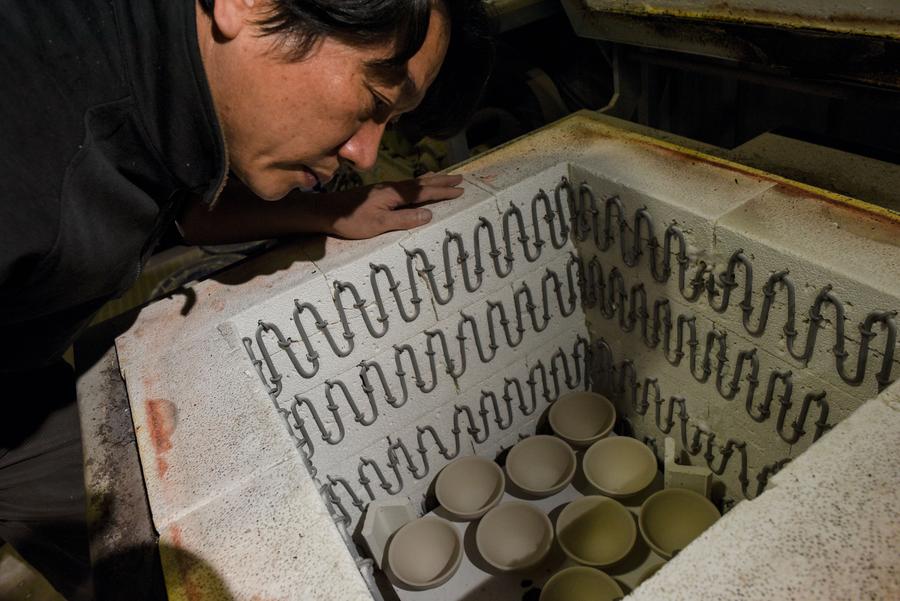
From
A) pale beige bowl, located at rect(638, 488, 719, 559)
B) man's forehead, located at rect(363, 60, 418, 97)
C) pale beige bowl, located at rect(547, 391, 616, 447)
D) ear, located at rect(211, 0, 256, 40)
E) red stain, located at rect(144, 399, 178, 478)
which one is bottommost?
pale beige bowl, located at rect(638, 488, 719, 559)

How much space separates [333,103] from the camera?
3.31 feet

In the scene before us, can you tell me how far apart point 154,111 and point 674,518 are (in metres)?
1.88

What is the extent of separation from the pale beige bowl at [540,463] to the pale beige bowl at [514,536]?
0.31 ft

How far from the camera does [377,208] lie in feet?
5.80

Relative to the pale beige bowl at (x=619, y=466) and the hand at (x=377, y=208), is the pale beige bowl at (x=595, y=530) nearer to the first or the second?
the pale beige bowl at (x=619, y=466)

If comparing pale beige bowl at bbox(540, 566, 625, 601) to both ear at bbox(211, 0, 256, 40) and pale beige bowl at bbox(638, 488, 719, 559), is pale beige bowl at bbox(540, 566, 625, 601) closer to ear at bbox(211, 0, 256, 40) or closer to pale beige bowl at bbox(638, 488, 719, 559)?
pale beige bowl at bbox(638, 488, 719, 559)

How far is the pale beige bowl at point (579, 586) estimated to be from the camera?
178 cm

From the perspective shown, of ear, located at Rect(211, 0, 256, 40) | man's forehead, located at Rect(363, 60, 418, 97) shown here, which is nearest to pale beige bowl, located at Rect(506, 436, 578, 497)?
man's forehead, located at Rect(363, 60, 418, 97)

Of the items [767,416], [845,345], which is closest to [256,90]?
[845,345]

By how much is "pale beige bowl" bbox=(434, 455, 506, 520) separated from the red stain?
108cm

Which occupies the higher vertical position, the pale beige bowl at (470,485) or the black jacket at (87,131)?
the black jacket at (87,131)

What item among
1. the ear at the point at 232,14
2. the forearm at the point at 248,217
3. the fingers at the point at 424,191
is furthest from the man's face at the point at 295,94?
the fingers at the point at 424,191

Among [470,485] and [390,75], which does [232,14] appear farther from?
[470,485]

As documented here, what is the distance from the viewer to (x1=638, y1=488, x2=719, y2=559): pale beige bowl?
1868 millimetres
